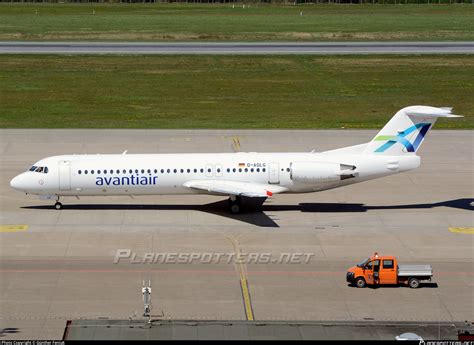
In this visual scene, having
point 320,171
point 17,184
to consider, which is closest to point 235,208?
point 320,171

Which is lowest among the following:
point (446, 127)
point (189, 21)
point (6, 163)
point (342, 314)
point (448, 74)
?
point (342, 314)

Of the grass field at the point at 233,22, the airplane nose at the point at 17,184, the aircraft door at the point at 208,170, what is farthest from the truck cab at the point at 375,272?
the grass field at the point at 233,22

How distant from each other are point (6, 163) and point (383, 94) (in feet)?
138

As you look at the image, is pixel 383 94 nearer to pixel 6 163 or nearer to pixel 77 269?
pixel 6 163

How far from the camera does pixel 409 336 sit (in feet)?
84.7

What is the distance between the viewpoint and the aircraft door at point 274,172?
52281 millimetres

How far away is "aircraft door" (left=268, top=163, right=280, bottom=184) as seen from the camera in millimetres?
52281

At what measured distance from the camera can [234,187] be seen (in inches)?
2035

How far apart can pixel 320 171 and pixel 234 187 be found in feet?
15.6

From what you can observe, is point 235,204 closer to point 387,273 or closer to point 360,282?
point 360,282

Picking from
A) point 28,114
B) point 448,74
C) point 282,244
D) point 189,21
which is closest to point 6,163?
point 28,114

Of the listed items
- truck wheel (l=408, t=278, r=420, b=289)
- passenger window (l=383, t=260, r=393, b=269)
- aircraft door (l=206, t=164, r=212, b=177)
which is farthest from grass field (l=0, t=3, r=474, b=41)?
truck wheel (l=408, t=278, r=420, b=289)

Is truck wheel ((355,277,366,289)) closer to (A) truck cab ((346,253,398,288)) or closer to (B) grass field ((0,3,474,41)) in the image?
(A) truck cab ((346,253,398,288))

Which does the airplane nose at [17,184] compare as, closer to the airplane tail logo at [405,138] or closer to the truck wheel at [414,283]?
the airplane tail logo at [405,138]
